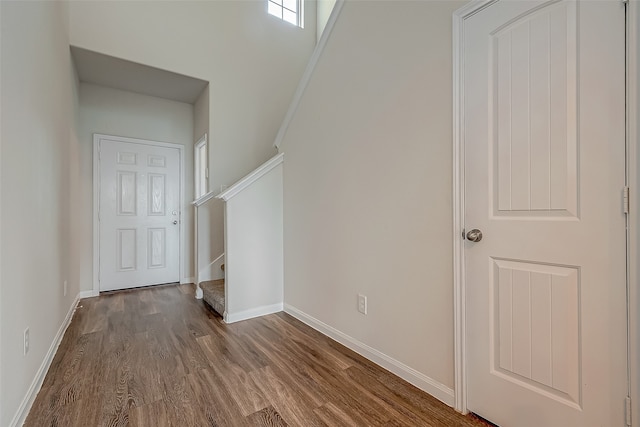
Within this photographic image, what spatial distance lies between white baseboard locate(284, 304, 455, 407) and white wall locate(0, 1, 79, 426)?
1717 mm

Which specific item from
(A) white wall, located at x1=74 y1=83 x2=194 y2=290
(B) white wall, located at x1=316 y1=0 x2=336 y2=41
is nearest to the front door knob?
(A) white wall, located at x1=74 y1=83 x2=194 y2=290

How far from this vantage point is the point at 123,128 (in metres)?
3.63

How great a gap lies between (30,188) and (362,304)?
2.05 metres

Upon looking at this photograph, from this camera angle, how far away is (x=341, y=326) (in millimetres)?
2145

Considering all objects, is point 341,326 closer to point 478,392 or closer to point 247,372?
point 247,372

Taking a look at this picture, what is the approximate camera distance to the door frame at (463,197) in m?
0.93

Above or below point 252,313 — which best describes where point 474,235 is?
above

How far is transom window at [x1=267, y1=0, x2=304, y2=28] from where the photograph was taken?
4.18 m

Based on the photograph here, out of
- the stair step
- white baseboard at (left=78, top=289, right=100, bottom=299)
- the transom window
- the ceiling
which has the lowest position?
white baseboard at (left=78, top=289, right=100, bottom=299)

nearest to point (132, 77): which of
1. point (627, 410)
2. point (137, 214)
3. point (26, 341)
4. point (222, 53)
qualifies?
point (222, 53)

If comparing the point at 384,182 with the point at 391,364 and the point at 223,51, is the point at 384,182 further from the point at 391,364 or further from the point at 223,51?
the point at 223,51

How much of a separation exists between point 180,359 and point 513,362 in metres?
1.93

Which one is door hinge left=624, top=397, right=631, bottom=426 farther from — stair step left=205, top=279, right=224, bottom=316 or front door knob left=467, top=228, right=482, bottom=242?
stair step left=205, top=279, right=224, bottom=316

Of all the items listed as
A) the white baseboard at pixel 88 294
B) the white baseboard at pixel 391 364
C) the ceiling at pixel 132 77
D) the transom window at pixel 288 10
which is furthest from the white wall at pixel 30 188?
A: the transom window at pixel 288 10
